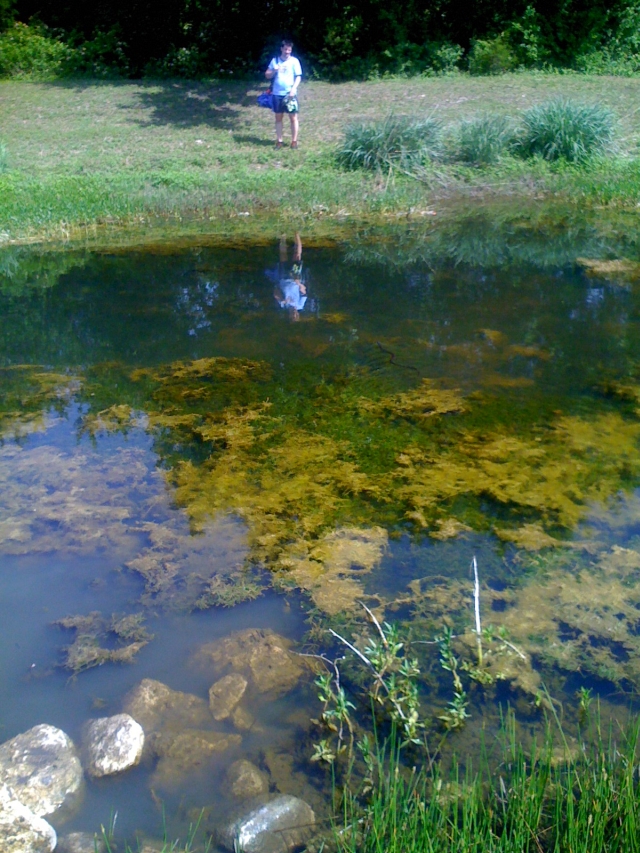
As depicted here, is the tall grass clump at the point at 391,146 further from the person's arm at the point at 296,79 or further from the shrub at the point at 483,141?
the person's arm at the point at 296,79

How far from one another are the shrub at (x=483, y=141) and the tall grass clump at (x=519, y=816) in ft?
37.9

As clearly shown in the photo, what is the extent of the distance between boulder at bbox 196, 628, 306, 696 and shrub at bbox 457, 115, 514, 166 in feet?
35.4

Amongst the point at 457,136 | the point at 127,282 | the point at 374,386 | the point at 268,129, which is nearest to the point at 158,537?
the point at 374,386

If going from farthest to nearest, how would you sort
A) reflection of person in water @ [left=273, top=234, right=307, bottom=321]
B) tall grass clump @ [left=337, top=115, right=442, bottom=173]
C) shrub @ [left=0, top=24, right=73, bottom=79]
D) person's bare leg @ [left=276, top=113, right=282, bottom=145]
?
shrub @ [left=0, top=24, right=73, bottom=79], person's bare leg @ [left=276, top=113, right=282, bottom=145], tall grass clump @ [left=337, top=115, right=442, bottom=173], reflection of person in water @ [left=273, top=234, right=307, bottom=321]

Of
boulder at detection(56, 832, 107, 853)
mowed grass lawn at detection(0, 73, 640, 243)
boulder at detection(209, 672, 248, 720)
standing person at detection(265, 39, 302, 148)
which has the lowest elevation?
boulder at detection(56, 832, 107, 853)

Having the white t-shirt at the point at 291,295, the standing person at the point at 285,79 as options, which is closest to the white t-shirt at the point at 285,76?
the standing person at the point at 285,79

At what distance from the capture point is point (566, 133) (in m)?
13.2

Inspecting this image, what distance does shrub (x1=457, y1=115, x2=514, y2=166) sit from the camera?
13109 millimetres

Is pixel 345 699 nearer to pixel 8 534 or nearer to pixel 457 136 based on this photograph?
pixel 8 534

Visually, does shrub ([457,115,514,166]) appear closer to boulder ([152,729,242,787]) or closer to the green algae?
the green algae

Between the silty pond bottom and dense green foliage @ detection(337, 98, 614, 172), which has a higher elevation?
dense green foliage @ detection(337, 98, 614, 172)

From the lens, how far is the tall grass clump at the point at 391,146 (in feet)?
41.9

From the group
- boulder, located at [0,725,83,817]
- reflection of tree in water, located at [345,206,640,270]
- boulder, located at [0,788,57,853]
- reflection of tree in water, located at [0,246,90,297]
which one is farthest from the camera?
reflection of tree in water, located at [345,206,640,270]

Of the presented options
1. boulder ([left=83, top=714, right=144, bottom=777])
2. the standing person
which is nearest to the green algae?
boulder ([left=83, top=714, right=144, bottom=777])
